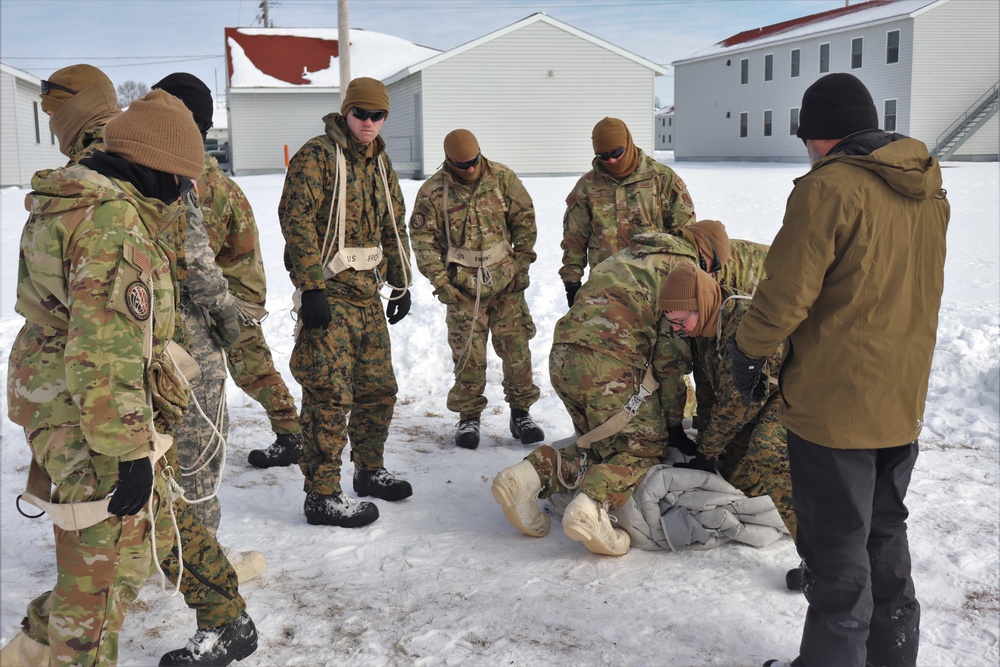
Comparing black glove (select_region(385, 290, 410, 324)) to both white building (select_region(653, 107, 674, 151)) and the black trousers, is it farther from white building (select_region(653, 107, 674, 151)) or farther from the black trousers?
white building (select_region(653, 107, 674, 151))

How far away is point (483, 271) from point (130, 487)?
3.71 meters

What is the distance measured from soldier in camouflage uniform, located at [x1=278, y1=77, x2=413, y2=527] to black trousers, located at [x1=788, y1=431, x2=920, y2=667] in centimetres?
237

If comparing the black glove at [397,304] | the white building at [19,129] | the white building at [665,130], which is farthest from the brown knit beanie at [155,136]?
the white building at [665,130]

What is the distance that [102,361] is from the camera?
229cm

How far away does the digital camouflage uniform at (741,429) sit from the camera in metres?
3.83

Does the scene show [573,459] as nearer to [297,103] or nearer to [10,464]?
[10,464]

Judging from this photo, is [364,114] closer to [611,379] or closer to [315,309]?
[315,309]

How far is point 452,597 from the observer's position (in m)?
3.65

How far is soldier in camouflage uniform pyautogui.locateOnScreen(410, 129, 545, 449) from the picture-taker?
589 centimetres

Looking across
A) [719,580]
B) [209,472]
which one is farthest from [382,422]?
[719,580]

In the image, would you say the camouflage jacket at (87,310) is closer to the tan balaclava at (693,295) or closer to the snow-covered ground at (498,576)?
the snow-covered ground at (498,576)

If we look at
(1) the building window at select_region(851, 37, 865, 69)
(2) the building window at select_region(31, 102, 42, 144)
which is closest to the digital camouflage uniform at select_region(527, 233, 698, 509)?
(2) the building window at select_region(31, 102, 42, 144)

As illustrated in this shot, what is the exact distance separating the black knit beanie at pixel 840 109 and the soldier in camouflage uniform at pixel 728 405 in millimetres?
1067

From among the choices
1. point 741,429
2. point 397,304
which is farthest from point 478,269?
point 741,429
